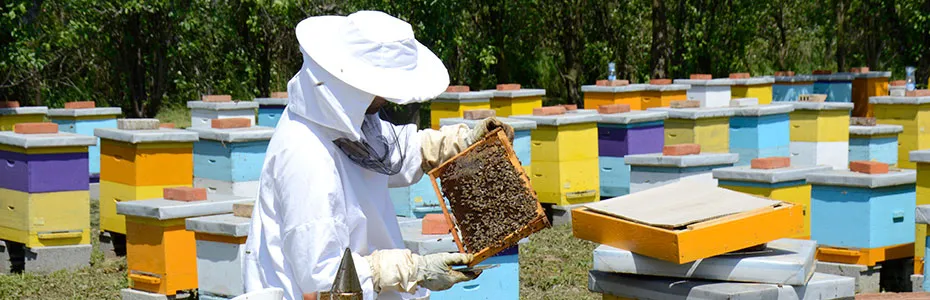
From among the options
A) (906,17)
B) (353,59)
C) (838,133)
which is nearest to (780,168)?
(838,133)

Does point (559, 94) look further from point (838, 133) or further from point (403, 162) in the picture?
point (403, 162)

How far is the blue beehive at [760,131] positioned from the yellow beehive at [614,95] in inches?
130

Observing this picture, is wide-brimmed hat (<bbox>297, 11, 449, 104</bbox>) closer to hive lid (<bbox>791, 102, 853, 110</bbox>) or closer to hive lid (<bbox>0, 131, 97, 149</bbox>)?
hive lid (<bbox>0, 131, 97, 149</bbox>)

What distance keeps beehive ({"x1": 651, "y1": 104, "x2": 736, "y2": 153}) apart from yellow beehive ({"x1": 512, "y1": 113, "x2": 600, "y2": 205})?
2.65ft

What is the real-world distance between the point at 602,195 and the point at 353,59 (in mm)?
6755

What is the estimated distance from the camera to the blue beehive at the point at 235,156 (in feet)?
24.1

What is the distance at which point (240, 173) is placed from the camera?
292 inches

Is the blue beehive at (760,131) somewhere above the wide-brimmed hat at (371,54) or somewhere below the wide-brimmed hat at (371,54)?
below

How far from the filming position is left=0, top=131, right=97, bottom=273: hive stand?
6988mm

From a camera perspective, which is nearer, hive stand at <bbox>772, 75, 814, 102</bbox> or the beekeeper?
the beekeeper

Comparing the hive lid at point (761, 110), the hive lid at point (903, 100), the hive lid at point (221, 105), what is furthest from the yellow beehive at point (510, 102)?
the hive lid at point (903, 100)

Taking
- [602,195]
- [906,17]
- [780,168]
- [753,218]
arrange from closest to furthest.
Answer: [753,218] → [780,168] → [602,195] → [906,17]

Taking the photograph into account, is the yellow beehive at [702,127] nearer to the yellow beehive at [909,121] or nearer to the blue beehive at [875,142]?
the blue beehive at [875,142]

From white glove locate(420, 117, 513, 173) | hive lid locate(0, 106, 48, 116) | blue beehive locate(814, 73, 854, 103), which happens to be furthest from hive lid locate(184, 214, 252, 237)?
blue beehive locate(814, 73, 854, 103)
